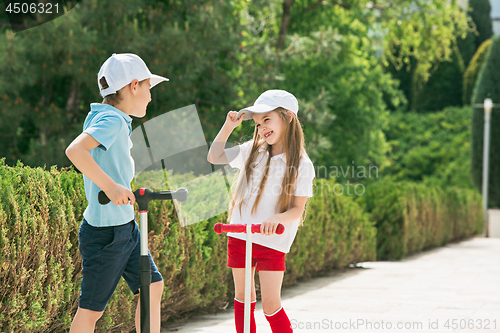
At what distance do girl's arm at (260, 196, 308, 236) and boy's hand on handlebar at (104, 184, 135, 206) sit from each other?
0.64m

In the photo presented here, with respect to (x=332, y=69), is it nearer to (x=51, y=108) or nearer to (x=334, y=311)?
(x=51, y=108)

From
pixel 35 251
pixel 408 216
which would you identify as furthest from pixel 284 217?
pixel 408 216

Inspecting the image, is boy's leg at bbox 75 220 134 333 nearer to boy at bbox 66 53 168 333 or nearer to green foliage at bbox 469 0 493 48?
boy at bbox 66 53 168 333

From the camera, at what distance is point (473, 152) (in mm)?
21703

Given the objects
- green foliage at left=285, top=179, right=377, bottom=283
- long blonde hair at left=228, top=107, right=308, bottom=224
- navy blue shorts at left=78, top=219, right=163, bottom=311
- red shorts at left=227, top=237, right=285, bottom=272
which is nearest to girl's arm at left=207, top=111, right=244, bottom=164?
long blonde hair at left=228, top=107, right=308, bottom=224

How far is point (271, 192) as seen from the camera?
114 inches

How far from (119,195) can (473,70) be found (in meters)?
28.5

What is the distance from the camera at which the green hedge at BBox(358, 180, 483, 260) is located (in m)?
9.33

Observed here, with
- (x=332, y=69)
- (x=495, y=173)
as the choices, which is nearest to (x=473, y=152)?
(x=495, y=173)

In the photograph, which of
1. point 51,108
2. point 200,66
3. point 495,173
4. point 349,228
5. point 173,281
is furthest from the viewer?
point 495,173

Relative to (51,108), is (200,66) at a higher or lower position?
higher

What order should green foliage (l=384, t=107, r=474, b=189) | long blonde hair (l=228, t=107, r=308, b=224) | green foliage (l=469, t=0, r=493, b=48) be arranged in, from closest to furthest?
1. long blonde hair (l=228, t=107, r=308, b=224)
2. green foliage (l=384, t=107, r=474, b=189)
3. green foliage (l=469, t=0, r=493, b=48)

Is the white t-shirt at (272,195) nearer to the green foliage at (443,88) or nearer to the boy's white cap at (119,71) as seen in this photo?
the boy's white cap at (119,71)

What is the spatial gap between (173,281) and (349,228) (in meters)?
4.03
